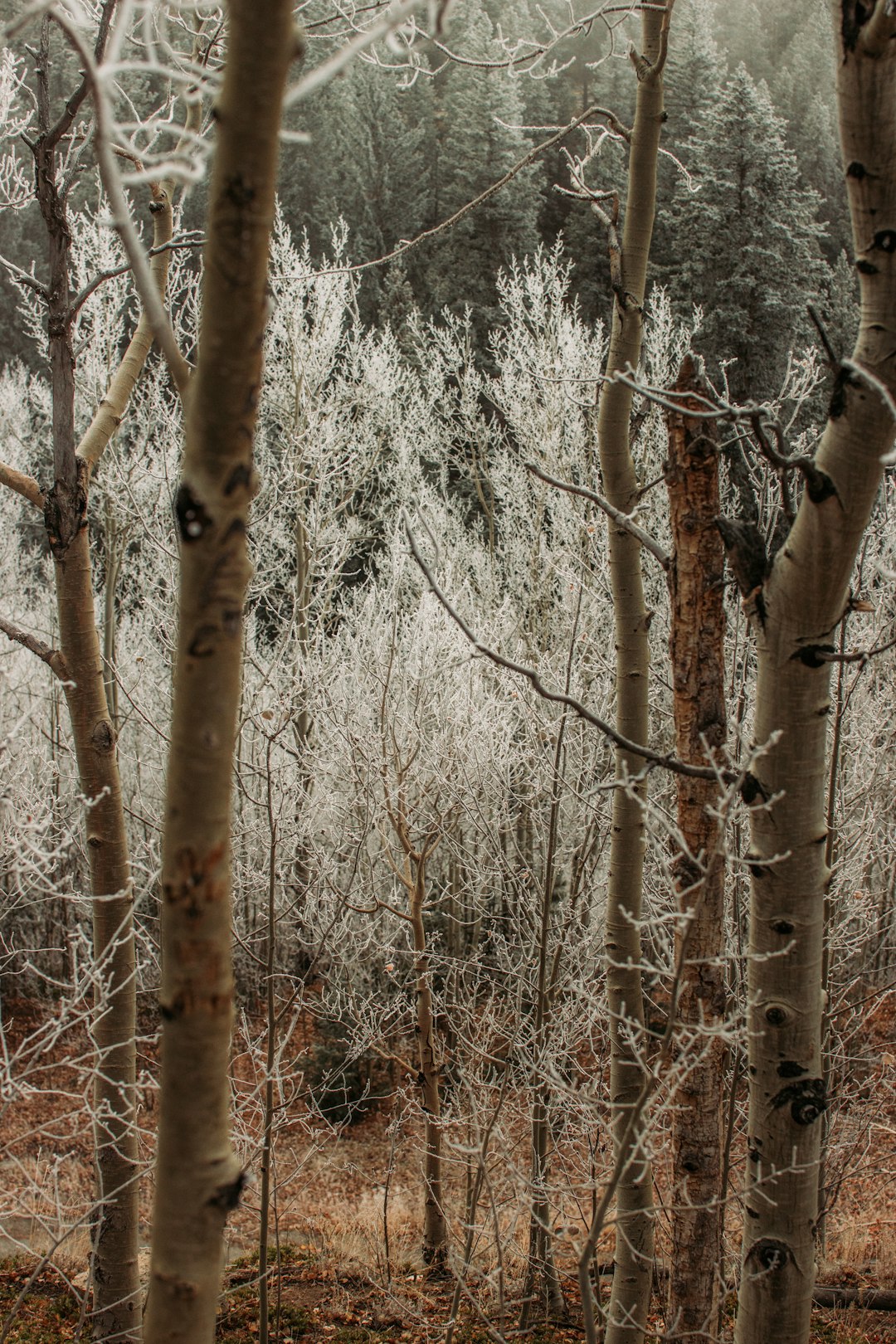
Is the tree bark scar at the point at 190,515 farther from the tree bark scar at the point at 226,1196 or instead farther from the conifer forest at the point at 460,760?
the tree bark scar at the point at 226,1196

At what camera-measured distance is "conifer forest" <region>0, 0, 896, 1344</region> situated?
122 cm

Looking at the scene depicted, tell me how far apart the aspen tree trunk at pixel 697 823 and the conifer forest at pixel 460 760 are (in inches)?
0.6

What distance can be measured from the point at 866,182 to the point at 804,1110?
1.72 meters

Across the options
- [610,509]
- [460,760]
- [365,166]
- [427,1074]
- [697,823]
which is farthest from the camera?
[365,166]

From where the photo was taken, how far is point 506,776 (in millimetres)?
8000

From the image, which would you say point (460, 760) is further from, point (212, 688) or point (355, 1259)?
point (212, 688)

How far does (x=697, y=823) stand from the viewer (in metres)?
2.53

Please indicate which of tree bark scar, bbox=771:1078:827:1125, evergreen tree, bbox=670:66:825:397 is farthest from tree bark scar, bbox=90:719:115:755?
evergreen tree, bbox=670:66:825:397

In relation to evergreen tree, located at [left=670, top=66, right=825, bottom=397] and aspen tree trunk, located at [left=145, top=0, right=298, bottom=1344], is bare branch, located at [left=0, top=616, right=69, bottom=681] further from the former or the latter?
evergreen tree, located at [left=670, top=66, right=825, bottom=397]

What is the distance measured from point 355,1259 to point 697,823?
590cm

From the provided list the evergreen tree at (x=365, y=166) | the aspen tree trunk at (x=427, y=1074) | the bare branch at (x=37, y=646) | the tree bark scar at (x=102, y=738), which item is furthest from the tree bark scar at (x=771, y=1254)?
→ the evergreen tree at (x=365, y=166)

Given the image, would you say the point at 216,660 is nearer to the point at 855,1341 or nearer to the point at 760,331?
the point at 855,1341

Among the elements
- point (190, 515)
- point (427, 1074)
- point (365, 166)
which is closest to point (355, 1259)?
point (427, 1074)

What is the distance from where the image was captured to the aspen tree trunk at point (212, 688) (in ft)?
3.43
